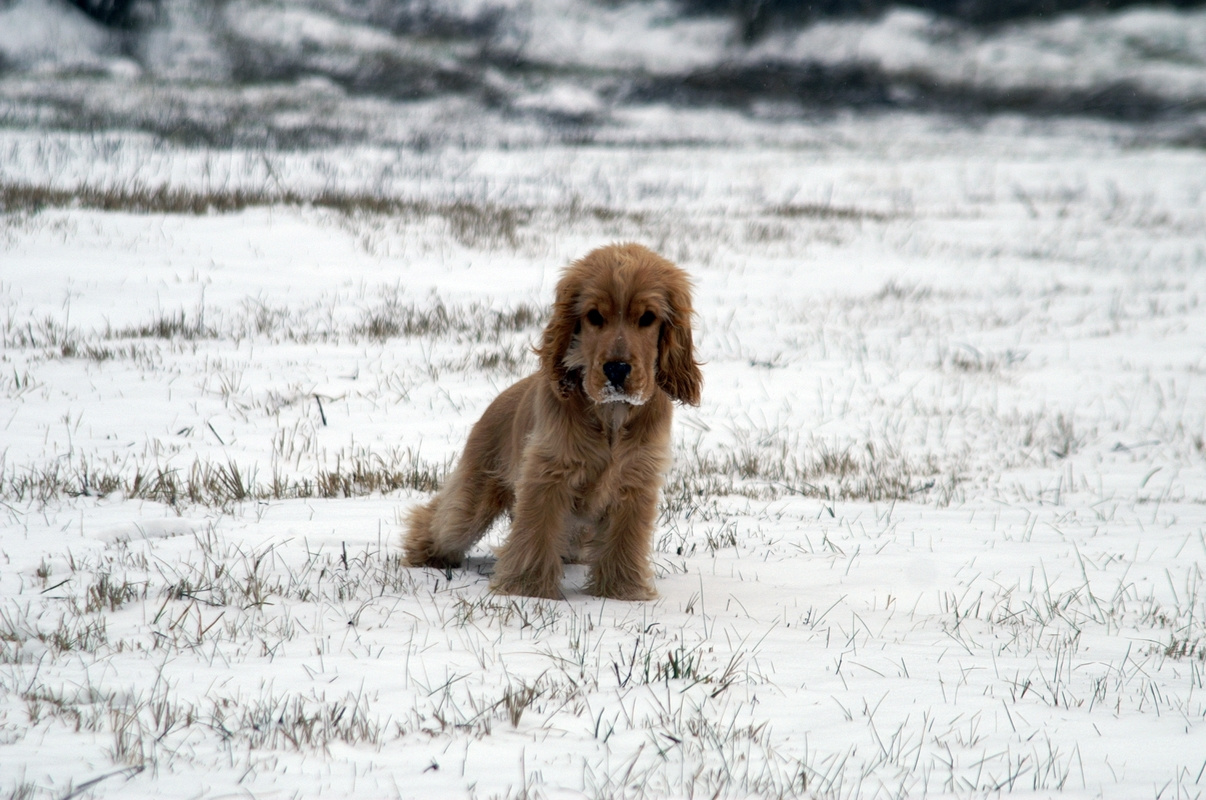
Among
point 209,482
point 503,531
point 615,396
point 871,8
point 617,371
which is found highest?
point 871,8

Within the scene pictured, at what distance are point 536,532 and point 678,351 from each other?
1.01 m

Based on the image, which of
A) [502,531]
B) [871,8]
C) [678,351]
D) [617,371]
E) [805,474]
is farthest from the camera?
[871,8]

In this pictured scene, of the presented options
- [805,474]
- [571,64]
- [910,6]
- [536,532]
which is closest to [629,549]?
[536,532]

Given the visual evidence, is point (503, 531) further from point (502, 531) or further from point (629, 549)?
point (629, 549)

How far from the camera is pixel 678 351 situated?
4184 millimetres

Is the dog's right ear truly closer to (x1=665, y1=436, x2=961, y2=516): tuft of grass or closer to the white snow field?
the white snow field

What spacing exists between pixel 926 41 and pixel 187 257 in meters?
50.2

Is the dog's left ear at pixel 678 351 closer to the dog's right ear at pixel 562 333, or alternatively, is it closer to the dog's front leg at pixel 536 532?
the dog's right ear at pixel 562 333

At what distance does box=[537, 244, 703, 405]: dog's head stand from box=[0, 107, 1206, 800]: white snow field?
964 millimetres

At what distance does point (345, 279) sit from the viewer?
1202cm

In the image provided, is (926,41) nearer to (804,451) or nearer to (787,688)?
(804,451)

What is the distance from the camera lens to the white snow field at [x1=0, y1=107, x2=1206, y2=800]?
2635 millimetres

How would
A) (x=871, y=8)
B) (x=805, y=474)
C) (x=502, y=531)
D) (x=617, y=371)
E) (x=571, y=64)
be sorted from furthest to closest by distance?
(x=871, y=8), (x=571, y=64), (x=805, y=474), (x=502, y=531), (x=617, y=371)

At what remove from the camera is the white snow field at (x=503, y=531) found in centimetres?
263
